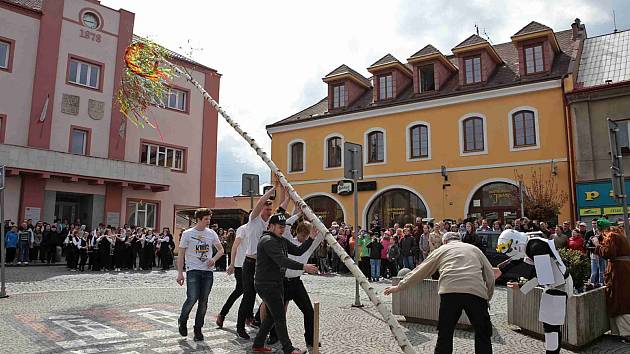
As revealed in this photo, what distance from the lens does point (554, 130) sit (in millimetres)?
22234

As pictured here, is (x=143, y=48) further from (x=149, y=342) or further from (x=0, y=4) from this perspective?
(x=0, y=4)

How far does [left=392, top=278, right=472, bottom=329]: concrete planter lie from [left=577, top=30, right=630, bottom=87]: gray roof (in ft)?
59.0

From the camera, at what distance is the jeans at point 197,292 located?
7.43m

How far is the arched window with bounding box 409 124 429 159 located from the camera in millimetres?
26031

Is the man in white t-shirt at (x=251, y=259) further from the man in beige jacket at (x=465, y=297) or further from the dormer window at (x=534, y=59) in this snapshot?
the dormer window at (x=534, y=59)

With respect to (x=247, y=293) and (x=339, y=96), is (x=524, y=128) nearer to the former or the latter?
(x=339, y=96)

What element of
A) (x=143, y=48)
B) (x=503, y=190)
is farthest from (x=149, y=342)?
(x=503, y=190)

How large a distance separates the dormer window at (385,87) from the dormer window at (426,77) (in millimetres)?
1692

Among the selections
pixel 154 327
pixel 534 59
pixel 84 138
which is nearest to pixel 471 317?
pixel 154 327

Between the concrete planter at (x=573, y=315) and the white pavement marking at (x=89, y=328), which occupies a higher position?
the concrete planter at (x=573, y=315)

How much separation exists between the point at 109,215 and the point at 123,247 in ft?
23.7

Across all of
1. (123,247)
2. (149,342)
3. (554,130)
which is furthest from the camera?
(554,130)

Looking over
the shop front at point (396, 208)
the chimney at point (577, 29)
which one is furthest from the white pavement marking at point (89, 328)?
the chimney at point (577, 29)

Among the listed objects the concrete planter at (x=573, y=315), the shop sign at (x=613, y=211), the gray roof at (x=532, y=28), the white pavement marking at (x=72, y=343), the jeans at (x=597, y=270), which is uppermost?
the gray roof at (x=532, y=28)
